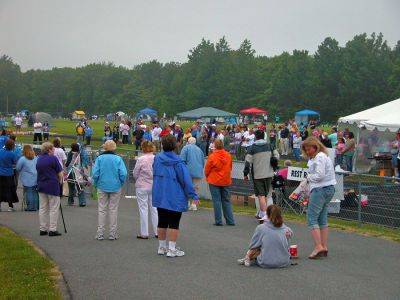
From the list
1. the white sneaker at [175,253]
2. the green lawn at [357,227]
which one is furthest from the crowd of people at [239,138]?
the white sneaker at [175,253]

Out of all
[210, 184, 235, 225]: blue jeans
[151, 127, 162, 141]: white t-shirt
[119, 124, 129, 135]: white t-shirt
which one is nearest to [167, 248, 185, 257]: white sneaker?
[210, 184, 235, 225]: blue jeans

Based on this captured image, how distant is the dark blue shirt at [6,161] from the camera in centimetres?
1516

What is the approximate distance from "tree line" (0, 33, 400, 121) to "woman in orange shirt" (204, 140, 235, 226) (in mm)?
68179

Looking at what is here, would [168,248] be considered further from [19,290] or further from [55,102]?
[55,102]

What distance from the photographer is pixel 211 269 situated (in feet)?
27.9

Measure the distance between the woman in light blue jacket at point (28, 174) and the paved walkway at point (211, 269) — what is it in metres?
2.87

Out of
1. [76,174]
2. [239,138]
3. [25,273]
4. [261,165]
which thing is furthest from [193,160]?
[239,138]

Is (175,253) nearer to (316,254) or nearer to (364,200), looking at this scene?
(316,254)

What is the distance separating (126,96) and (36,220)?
117043mm

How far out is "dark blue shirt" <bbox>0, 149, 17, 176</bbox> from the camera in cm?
1516

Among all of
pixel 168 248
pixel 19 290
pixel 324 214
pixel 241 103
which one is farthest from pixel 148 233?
pixel 241 103

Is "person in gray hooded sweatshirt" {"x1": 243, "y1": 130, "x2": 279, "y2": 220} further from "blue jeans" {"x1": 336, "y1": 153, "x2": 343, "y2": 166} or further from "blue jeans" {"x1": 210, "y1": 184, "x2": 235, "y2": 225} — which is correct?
"blue jeans" {"x1": 336, "y1": 153, "x2": 343, "y2": 166}

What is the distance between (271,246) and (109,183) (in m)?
3.36

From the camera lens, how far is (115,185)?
1074 centimetres
